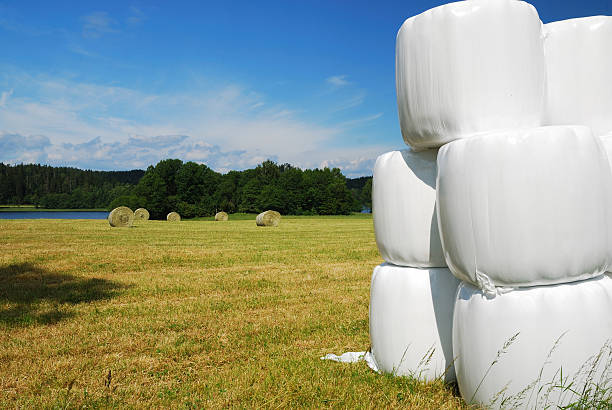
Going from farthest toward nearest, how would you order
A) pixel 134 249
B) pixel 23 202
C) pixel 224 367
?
1. pixel 23 202
2. pixel 134 249
3. pixel 224 367

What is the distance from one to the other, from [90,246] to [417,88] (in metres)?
13.6

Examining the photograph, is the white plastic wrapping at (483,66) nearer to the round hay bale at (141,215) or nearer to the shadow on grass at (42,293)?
the shadow on grass at (42,293)

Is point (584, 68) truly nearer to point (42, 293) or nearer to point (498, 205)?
point (498, 205)

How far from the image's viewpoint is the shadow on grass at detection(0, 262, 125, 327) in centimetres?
583

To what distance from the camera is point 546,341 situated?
2.48 m

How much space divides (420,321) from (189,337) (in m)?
2.66

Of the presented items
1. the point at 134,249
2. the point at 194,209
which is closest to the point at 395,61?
the point at 134,249

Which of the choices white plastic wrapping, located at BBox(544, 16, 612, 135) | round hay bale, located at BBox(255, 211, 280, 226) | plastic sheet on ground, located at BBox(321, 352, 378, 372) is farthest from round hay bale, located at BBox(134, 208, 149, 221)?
white plastic wrapping, located at BBox(544, 16, 612, 135)

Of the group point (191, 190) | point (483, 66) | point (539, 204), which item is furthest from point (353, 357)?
point (191, 190)

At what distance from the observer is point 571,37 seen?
9.76 feet

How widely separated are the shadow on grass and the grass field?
0.02 metres

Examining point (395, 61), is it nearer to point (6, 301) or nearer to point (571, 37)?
point (571, 37)

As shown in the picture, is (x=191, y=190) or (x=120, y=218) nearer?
(x=120, y=218)

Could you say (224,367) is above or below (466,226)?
below
